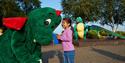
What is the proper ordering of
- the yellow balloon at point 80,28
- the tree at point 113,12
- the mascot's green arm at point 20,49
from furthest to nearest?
the tree at point 113,12 < the yellow balloon at point 80,28 < the mascot's green arm at point 20,49

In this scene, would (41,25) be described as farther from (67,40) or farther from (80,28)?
(80,28)

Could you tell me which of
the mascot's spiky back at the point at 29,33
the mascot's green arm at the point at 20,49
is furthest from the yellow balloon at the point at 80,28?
the mascot's green arm at the point at 20,49

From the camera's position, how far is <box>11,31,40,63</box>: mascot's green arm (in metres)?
5.55

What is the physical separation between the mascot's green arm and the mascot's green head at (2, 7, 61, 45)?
9 cm

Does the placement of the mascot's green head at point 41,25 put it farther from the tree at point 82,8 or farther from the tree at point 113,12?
the tree at point 113,12

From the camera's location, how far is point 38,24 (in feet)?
17.9

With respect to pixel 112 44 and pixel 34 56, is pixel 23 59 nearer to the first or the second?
pixel 34 56

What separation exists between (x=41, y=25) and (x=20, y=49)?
20.5 inches

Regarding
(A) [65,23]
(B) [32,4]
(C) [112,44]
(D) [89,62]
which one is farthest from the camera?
(B) [32,4]

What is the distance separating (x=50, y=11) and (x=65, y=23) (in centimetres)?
282

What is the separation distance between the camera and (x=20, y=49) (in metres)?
5.58

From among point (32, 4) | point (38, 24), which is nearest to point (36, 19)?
point (38, 24)

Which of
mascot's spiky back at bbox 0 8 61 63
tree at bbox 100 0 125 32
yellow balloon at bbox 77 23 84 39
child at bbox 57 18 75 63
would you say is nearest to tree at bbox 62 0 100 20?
tree at bbox 100 0 125 32

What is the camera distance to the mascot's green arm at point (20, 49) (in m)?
5.55
